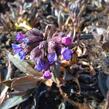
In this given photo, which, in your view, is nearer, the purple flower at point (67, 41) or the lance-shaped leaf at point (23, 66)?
the purple flower at point (67, 41)

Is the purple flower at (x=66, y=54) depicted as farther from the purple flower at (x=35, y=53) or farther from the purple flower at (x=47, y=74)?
the purple flower at (x=47, y=74)

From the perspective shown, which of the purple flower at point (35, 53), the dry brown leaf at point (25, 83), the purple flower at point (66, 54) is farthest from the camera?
the dry brown leaf at point (25, 83)

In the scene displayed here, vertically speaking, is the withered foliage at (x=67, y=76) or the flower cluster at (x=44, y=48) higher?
the flower cluster at (x=44, y=48)

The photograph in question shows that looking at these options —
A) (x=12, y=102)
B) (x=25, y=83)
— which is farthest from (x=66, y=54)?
(x=12, y=102)

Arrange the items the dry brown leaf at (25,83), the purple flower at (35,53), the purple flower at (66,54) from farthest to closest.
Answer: the dry brown leaf at (25,83), the purple flower at (35,53), the purple flower at (66,54)

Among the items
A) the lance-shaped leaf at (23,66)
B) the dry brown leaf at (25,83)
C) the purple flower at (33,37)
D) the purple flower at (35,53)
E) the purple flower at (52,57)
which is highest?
the purple flower at (33,37)

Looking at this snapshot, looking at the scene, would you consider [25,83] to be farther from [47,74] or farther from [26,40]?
[26,40]

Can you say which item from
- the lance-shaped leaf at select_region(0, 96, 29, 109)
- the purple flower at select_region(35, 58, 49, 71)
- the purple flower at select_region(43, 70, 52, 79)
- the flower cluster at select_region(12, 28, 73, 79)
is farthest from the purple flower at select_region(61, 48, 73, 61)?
the lance-shaped leaf at select_region(0, 96, 29, 109)

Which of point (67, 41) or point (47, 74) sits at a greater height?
point (67, 41)

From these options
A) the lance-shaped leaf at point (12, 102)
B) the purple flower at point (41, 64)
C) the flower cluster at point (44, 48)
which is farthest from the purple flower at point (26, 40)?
the lance-shaped leaf at point (12, 102)
